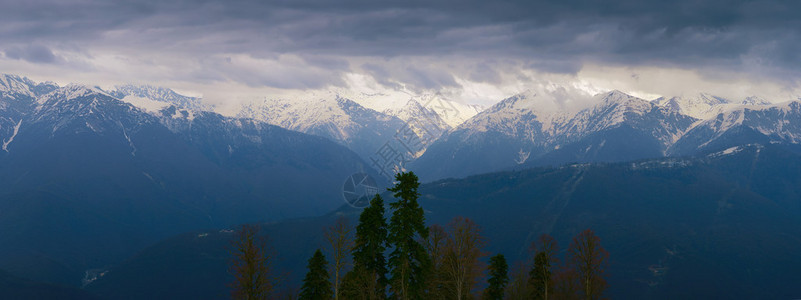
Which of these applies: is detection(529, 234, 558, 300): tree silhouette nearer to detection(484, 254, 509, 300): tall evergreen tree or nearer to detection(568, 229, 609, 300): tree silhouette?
detection(568, 229, 609, 300): tree silhouette

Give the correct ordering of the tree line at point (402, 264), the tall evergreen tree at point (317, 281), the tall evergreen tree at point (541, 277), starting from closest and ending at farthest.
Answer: the tree line at point (402, 264)
the tall evergreen tree at point (317, 281)
the tall evergreen tree at point (541, 277)

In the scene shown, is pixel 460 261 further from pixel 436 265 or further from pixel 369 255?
pixel 369 255

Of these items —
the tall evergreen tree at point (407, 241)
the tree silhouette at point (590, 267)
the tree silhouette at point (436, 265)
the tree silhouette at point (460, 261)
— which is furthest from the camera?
the tree silhouette at point (590, 267)

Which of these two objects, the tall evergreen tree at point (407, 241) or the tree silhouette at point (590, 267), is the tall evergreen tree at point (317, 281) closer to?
the tall evergreen tree at point (407, 241)

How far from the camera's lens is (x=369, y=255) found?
84.2 meters

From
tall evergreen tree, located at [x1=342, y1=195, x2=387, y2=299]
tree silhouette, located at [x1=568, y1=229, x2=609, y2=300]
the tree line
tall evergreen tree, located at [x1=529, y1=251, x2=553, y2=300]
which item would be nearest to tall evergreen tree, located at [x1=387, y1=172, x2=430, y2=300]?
the tree line

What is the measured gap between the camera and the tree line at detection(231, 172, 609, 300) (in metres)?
81.9

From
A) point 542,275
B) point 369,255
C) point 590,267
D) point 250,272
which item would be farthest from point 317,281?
point 590,267

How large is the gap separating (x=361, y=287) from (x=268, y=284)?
1327cm

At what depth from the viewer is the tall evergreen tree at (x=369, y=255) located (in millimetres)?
82938

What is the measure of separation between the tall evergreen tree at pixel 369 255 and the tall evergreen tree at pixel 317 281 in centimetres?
581

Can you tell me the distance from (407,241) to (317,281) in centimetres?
1508

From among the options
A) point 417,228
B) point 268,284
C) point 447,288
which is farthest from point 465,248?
point 268,284

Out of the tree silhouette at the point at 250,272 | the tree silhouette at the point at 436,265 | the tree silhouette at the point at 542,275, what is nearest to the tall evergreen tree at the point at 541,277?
the tree silhouette at the point at 542,275
